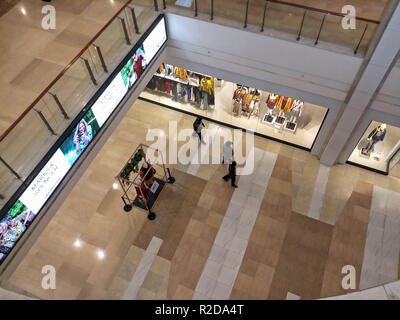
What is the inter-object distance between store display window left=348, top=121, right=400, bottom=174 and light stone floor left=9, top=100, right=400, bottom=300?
0.96 ft

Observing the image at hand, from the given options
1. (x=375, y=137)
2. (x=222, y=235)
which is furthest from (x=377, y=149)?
(x=222, y=235)

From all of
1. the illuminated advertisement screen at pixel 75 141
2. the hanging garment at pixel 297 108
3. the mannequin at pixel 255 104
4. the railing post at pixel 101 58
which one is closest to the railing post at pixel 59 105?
the illuminated advertisement screen at pixel 75 141

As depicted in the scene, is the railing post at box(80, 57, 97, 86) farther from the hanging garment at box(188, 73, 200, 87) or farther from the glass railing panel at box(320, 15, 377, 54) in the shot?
the glass railing panel at box(320, 15, 377, 54)

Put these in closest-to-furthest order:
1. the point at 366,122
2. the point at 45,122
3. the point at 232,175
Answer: the point at 45,122 → the point at 366,122 → the point at 232,175

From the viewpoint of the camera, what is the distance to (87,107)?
5.62 meters

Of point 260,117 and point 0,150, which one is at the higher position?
point 0,150

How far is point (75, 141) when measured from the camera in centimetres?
566

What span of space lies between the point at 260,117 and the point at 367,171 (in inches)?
136

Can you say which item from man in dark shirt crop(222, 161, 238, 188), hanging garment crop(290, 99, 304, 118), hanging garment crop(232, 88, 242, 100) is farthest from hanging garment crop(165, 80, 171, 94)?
hanging garment crop(290, 99, 304, 118)

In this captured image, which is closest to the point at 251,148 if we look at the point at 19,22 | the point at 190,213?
the point at 190,213

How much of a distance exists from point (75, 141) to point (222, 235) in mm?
→ 4283

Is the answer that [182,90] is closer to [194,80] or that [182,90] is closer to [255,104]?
[194,80]

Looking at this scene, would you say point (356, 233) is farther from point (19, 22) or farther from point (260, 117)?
point (19, 22)

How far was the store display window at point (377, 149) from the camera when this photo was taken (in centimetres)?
856
